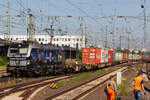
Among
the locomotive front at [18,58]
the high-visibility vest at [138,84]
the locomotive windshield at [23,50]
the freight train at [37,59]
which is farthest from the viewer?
the locomotive windshield at [23,50]

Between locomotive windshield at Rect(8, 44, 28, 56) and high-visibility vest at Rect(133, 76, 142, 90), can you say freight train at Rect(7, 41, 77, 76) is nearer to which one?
locomotive windshield at Rect(8, 44, 28, 56)

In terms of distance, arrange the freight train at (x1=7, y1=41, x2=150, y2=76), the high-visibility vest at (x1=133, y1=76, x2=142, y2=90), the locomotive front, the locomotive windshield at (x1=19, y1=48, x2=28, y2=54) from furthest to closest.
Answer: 1. the locomotive windshield at (x1=19, y1=48, x2=28, y2=54)
2. the freight train at (x1=7, y1=41, x2=150, y2=76)
3. the locomotive front
4. the high-visibility vest at (x1=133, y1=76, x2=142, y2=90)

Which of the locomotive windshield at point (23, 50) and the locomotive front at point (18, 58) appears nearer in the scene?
the locomotive front at point (18, 58)

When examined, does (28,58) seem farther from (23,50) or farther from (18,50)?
(18,50)

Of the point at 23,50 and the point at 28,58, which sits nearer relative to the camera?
the point at 28,58

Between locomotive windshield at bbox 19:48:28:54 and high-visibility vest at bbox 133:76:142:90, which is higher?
locomotive windshield at bbox 19:48:28:54

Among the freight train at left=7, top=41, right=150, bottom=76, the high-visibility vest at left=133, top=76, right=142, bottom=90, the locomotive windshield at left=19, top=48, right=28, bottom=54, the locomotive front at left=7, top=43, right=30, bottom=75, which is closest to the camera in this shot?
the high-visibility vest at left=133, top=76, right=142, bottom=90

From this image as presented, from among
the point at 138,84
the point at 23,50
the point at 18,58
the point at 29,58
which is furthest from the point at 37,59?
the point at 138,84

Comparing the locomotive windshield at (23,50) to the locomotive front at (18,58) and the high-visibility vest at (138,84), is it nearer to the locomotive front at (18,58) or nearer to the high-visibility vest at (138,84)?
the locomotive front at (18,58)

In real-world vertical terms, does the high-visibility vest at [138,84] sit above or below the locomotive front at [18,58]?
below

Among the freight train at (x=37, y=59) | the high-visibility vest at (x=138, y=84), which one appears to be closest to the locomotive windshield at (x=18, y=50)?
the freight train at (x=37, y=59)

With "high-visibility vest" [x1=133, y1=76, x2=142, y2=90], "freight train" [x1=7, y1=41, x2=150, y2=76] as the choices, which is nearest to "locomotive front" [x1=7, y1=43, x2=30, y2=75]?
"freight train" [x1=7, y1=41, x2=150, y2=76]

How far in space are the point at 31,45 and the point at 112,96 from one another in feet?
36.7

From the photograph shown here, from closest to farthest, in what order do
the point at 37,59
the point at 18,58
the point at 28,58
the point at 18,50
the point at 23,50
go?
1. the point at 28,58
2. the point at 18,58
3. the point at 23,50
4. the point at 18,50
5. the point at 37,59
